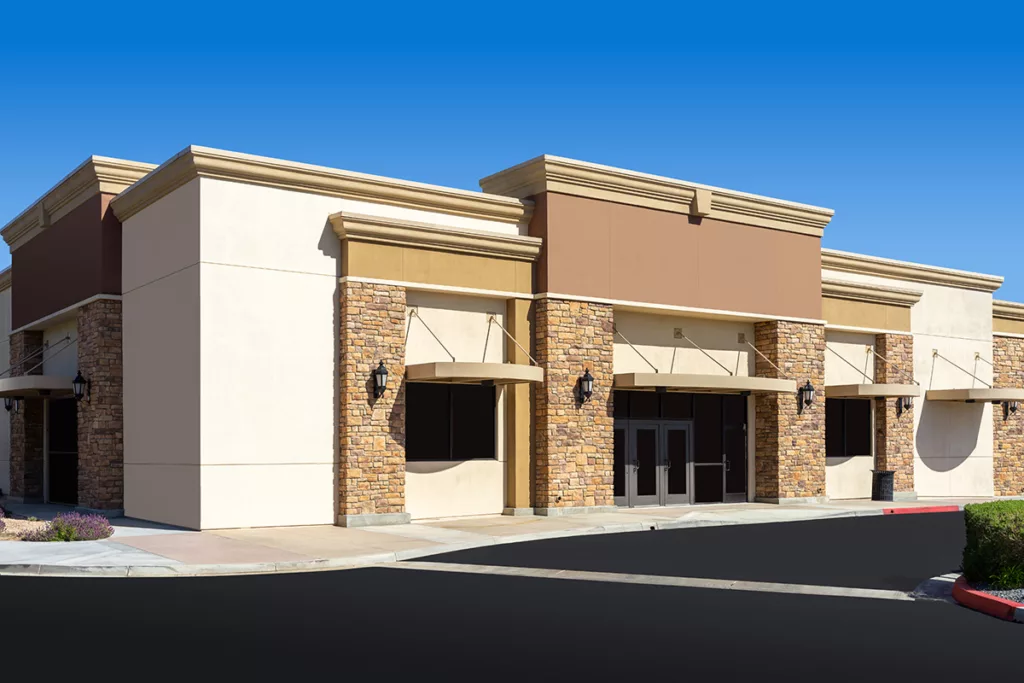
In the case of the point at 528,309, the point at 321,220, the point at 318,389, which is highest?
the point at 321,220

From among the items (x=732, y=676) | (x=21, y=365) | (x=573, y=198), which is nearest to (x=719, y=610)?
(x=732, y=676)

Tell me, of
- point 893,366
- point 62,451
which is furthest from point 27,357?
point 893,366

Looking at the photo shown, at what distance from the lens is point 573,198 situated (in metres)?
26.0

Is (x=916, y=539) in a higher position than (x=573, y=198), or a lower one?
lower

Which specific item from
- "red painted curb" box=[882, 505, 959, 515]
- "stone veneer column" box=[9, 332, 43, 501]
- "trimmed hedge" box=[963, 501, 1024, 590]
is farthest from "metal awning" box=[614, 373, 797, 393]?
"stone veneer column" box=[9, 332, 43, 501]

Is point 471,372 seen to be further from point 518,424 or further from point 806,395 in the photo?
point 806,395

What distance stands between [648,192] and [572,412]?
5858 mm

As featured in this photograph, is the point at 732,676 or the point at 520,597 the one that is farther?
the point at 520,597

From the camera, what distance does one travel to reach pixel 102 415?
81.0 ft

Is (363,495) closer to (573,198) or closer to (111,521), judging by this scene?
(111,521)

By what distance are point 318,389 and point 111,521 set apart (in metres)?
5.29

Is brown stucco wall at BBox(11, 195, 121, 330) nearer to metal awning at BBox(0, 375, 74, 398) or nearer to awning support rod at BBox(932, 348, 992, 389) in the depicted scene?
metal awning at BBox(0, 375, 74, 398)

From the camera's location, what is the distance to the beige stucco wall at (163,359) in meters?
21.8

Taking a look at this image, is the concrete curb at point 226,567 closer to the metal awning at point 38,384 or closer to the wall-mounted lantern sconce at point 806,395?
the metal awning at point 38,384
